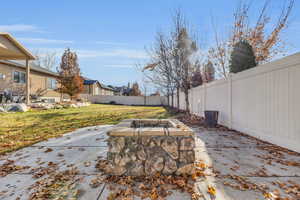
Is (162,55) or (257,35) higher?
(257,35)

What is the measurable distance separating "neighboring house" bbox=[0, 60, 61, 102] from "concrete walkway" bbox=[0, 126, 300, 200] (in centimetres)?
1455

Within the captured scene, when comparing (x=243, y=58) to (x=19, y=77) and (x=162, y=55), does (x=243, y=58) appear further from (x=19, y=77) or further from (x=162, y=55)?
(x=19, y=77)

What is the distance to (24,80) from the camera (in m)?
15.6

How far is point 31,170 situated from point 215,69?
11.9 metres

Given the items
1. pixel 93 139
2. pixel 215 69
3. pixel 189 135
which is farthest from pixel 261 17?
pixel 93 139

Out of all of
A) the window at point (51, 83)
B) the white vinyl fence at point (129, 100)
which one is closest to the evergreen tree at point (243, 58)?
the white vinyl fence at point (129, 100)

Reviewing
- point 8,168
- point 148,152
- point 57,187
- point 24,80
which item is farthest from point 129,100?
point 57,187

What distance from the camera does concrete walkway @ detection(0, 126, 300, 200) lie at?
201 cm

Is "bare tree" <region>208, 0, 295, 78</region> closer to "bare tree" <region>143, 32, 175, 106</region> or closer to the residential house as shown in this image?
"bare tree" <region>143, 32, 175, 106</region>

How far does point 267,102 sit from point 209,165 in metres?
2.66

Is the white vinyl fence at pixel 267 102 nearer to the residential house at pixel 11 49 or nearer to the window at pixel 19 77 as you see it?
the residential house at pixel 11 49

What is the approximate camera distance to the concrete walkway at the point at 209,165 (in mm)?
2010

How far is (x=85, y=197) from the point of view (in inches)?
74.5

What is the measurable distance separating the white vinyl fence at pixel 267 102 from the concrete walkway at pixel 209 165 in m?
0.44
